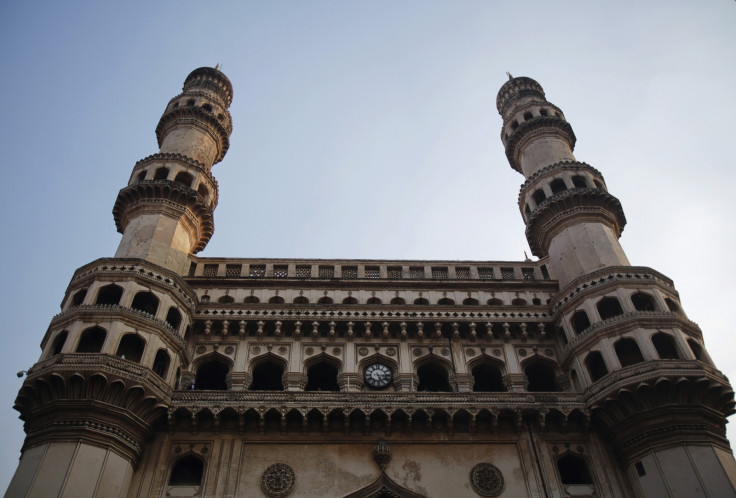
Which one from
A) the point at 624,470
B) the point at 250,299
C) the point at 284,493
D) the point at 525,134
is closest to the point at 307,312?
the point at 250,299

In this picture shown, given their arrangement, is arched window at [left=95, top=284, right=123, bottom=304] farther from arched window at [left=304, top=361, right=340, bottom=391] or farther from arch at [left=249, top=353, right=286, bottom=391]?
arched window at [left=304, top=361, right=340, bottom=391]

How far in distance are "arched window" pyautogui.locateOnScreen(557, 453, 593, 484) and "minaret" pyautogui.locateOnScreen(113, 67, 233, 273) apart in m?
15.4

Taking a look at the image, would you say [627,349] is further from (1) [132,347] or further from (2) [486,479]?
(1) [132,347]

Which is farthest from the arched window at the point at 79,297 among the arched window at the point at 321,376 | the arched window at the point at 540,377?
the arched window at the point at 540,377

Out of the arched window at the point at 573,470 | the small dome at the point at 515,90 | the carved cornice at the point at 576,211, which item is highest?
the small dome at the point at 515,90

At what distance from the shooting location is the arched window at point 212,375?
21.7m

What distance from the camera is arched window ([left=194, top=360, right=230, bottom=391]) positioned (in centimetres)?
2167

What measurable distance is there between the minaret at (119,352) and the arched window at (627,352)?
14730 mm

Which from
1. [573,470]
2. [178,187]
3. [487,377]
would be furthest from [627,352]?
[178,187]

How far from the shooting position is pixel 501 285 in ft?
81.0

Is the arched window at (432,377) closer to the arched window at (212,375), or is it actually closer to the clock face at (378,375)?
the clock face at (378,375)

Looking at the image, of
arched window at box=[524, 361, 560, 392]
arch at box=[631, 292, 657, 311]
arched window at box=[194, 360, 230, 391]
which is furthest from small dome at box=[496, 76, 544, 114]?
arched window at box=[194, 360, 230, 391]

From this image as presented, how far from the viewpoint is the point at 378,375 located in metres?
21.3

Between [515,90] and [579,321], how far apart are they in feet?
57.1
